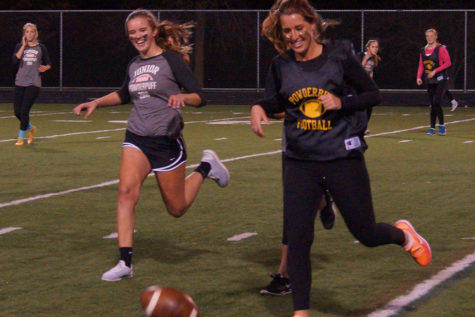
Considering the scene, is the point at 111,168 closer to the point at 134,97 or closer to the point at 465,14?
the point at 134,97

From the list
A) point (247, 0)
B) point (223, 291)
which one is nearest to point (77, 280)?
point (223, 291)

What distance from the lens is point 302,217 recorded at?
5.84m

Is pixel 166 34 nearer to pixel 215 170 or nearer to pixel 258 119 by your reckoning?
pixel 215 170

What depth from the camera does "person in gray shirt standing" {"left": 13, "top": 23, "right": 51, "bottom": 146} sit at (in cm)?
1747

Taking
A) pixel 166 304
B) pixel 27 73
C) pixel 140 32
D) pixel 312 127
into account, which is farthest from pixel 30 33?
pixel 166 304

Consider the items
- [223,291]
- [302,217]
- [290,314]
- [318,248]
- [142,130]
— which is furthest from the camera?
[318,248]

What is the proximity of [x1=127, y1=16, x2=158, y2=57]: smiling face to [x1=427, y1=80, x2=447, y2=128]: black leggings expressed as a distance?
12.5m

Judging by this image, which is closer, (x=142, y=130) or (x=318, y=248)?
(x=142, y=130)

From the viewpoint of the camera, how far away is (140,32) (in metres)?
7.57

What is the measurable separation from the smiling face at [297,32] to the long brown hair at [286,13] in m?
0.03

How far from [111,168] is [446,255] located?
270 inches

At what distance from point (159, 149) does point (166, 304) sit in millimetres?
2447

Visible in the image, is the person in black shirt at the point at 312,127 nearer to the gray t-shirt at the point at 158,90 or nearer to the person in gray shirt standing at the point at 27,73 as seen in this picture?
the gray t-shirt at the point at 158,90

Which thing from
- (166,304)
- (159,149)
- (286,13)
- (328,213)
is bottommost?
(166,304)
